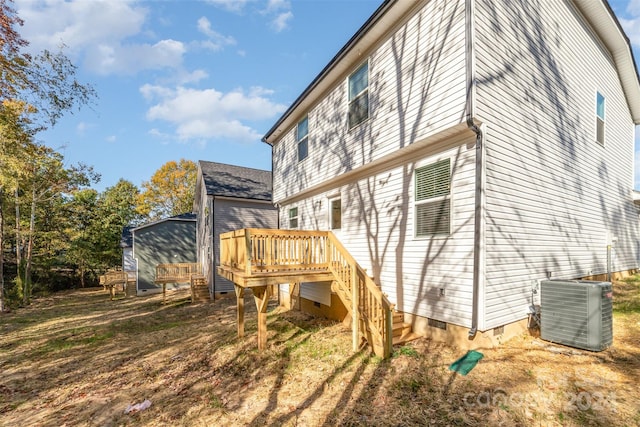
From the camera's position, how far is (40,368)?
652 cm

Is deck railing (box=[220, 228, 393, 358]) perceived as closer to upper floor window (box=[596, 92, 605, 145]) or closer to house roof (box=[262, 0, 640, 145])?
house roof (box=[262, 0, 640, 145])

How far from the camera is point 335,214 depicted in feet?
29.3

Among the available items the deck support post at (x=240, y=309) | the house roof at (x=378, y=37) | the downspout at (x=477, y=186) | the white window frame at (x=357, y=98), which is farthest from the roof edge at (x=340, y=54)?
the deck support post at (x=240, y=309)

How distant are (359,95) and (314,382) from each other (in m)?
6.54

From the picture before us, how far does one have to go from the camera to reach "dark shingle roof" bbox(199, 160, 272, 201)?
622 inches

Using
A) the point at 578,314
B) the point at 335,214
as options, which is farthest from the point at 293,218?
the point at 578,314

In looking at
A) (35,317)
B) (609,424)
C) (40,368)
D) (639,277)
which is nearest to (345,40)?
(609,424)

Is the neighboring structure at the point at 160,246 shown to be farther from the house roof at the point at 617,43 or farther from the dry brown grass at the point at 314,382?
the house roof at the point at 617,43

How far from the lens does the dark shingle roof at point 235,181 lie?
15.8 m

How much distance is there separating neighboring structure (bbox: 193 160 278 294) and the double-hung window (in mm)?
11704

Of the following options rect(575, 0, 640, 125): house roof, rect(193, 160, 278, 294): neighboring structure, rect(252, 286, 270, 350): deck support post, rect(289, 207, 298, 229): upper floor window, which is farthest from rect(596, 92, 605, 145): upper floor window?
rect(193, 160, 278, 294): neighboring structure

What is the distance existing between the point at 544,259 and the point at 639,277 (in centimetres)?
705

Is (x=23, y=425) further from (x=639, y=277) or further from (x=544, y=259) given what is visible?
(x=639, y=277)

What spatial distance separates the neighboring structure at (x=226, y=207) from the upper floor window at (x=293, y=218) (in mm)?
5362
